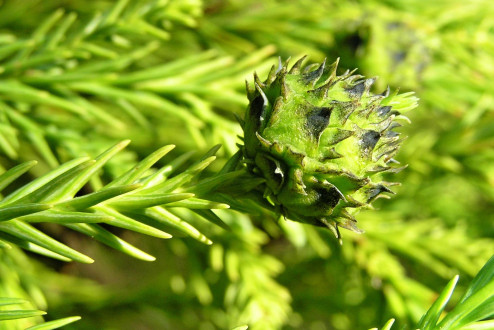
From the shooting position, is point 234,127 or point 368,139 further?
point 234,127

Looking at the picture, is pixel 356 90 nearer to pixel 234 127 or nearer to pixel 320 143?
pixel 320 143

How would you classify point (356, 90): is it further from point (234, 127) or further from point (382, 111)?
point (234, 127)

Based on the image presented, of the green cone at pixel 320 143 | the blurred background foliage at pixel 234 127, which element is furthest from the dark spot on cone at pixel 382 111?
the blurred background foliage at pixel 234 127

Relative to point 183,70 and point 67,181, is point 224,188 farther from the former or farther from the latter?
point 183,70

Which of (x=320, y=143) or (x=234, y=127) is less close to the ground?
(x=320, y=143)

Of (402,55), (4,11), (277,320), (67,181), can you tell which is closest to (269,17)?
(402,55)

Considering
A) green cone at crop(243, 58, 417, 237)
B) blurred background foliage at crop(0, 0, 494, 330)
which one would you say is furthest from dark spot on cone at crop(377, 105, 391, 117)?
blurred background foliage at crop(0, 0, 494, 330)

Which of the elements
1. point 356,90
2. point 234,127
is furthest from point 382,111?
point 234,127
